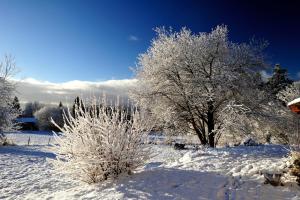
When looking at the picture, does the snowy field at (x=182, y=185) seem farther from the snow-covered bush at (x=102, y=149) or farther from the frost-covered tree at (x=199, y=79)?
the frost-covered tree at (x=199, y=79)

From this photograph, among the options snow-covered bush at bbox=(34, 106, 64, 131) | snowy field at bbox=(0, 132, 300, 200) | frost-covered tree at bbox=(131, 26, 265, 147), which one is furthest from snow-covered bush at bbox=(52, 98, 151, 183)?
snow-covered bush at bbox=(34, 106, 64, 131)

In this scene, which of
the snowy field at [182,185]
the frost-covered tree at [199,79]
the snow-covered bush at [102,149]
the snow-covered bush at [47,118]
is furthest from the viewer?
the snow-covered bush at [47,118]

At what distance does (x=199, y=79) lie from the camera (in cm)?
1912

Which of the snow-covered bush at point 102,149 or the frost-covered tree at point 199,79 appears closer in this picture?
the snow-covered bush at point 102,149

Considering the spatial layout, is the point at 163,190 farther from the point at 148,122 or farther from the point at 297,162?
the point at 297,162

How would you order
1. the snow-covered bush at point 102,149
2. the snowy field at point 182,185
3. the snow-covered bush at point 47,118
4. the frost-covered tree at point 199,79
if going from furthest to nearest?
the snow-covered bush at point 47,118
the frost-covered tree at point 199,79
the snow-covered bush at point 102,149
the snowy field at point 182,185

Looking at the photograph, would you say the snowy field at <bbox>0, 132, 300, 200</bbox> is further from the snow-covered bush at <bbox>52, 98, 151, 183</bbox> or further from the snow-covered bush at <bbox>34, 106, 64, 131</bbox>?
the snow-covered bush at <bbox>34, 106, 64, 131</bbox>

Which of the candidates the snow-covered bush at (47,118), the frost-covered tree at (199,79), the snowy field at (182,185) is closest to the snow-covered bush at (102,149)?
the snowy field at (182,185)

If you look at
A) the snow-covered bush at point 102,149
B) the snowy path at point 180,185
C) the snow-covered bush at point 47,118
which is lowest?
the snowy path at point 180,185

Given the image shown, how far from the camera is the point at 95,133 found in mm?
8562

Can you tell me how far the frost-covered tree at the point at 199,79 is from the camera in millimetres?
19250

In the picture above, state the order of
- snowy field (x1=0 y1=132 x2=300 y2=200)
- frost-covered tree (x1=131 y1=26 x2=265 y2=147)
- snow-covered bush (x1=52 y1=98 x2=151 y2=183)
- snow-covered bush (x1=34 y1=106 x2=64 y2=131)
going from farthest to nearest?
snow-covered bush (x1=34 y1=106 x2=64 y2=131) < frost-covered tree (x1=131 y1=26 x2=265 y2=147) < snow-covered bush (x1=52 y1=98 x2=151 y2=183) < snowy field (x1=0 y1=132 x2=300 y2=200)

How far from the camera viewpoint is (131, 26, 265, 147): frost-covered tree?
63.2ft

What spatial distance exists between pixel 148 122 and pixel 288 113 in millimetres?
20124
